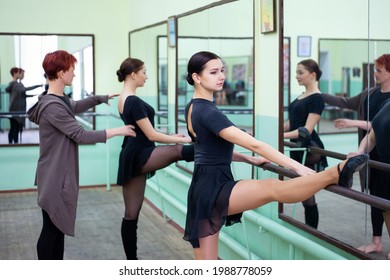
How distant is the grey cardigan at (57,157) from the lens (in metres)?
3.40

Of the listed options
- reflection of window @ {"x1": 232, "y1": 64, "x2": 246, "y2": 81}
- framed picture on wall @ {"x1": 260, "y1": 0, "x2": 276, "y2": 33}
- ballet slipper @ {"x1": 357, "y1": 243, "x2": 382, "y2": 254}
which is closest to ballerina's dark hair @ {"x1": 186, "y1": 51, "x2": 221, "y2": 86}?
framed picture on wall @ {"x1": 260, "y1": 0, "x2": 276, "y2": 33}

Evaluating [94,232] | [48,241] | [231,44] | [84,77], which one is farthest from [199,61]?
[84,77]

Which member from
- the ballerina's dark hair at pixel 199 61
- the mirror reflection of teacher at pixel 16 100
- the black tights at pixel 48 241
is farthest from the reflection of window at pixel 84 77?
the ballerina's dark hair at pixel 199 61

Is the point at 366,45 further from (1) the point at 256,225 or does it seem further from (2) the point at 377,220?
(1) the point at 256,225

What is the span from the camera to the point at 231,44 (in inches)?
178

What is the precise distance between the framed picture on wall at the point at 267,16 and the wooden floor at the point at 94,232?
77.2 inches

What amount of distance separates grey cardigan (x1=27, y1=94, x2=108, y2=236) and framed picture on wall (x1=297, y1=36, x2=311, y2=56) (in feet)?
4.12

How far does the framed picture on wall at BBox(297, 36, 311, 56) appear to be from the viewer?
350 centimetres

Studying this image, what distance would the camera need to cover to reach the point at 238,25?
432cm

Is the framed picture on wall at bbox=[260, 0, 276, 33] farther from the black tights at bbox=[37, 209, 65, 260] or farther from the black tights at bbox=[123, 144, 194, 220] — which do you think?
the black tights at bbox=[37, 209, 65, 260]

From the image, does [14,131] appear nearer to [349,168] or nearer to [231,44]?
[231,44]

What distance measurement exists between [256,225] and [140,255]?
1.15 m

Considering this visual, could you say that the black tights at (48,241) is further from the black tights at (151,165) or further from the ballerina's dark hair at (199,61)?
the ballerina's dark hair at (199,61)
